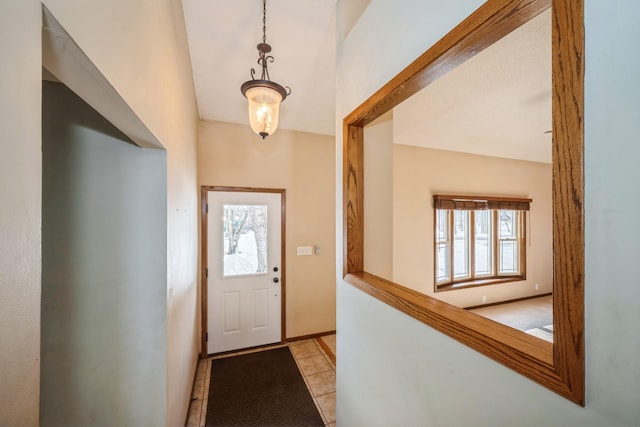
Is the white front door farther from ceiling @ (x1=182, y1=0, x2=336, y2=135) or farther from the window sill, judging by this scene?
the window sill

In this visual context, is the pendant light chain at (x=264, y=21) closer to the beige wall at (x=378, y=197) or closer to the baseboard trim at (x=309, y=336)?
the beige wall at (x=378, y=197)

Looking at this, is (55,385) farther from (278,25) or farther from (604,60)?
Result: (278,25)

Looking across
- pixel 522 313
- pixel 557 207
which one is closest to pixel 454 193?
pixel 522 313

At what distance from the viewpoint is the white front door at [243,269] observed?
2.91m

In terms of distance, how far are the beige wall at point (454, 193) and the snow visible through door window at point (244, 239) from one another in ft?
6.50

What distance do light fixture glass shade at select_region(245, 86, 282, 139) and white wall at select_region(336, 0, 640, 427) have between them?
25.8 inches

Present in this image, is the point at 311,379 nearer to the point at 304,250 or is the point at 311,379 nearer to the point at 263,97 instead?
the point at 304,250

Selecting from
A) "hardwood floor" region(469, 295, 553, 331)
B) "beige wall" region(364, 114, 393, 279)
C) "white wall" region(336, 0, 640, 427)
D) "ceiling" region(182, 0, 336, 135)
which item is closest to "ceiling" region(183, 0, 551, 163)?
"ceiling" region(182, 0, 336, 135)

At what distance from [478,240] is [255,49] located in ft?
14.9

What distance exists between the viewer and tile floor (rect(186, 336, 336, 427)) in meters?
1.98

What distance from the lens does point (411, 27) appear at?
3.17 feet

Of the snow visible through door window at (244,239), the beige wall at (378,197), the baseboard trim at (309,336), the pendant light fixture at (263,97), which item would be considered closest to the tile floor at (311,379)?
the baseboard trim at (309,336)

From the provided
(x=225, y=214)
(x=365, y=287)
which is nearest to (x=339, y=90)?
(x=365, y=287)

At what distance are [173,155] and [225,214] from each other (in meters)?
1.61
